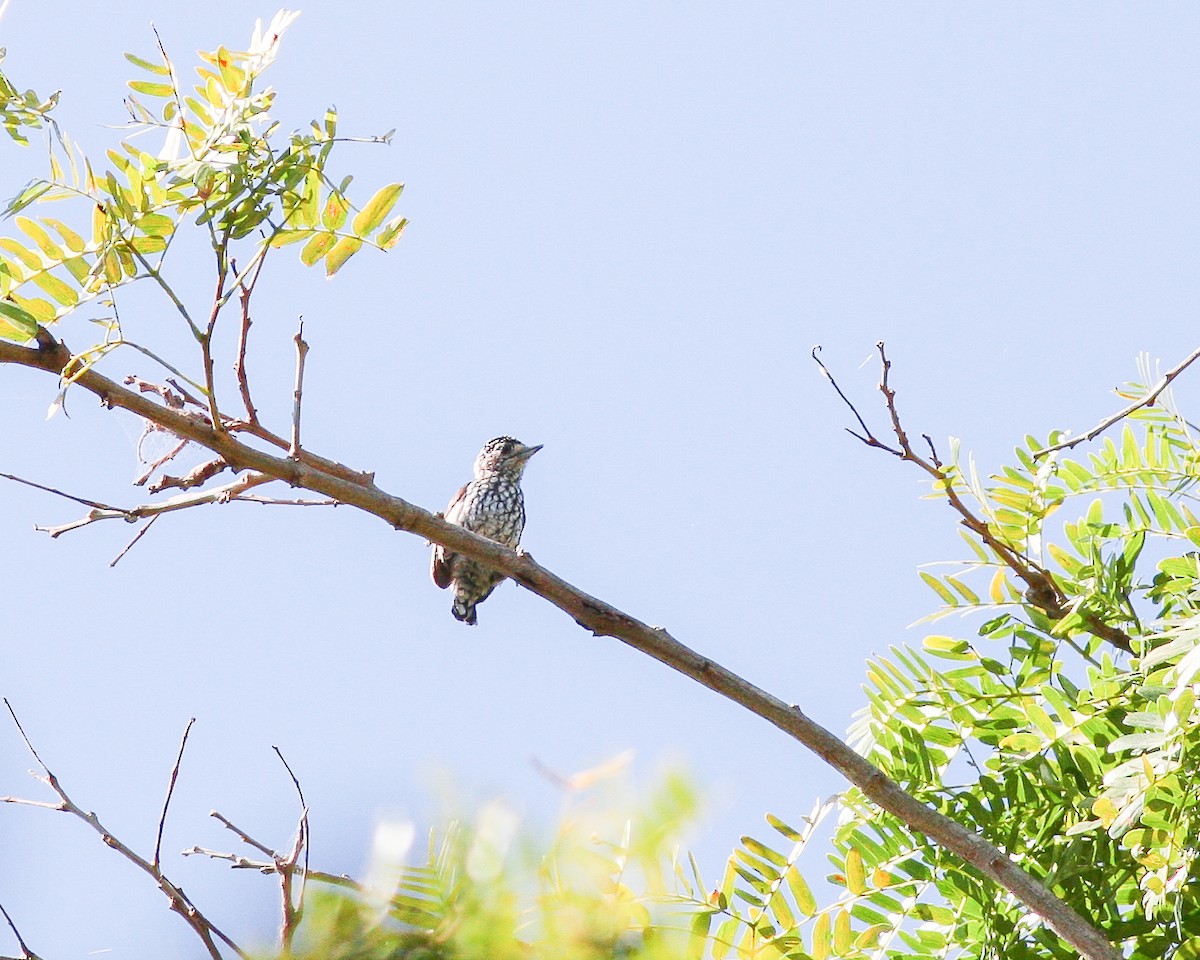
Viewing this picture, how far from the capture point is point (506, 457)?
22.9 ft

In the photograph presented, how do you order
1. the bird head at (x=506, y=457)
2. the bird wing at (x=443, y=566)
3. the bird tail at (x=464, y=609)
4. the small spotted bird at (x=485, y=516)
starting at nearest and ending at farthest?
the bird wing at (x=443, y=566)
the small spotted bird at (x=485, y=516)
the bird tail at (x=464, y=609)
the bird head at (x=506, y=457)

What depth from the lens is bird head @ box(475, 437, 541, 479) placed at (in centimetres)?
696

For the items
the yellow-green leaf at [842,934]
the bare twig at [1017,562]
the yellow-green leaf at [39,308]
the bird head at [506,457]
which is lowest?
the yellow-green leaf at [842,934]

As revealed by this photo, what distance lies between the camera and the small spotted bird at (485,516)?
640 cm

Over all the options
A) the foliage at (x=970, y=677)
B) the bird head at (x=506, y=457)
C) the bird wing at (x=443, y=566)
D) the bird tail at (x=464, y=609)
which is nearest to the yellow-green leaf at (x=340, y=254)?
the foliage at (x=970, y=677)

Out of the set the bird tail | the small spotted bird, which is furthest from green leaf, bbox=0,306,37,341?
the bird tail

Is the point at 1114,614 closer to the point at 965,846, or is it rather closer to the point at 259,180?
the point at 965,846

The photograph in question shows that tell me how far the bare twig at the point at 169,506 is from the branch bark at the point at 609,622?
0.28ft

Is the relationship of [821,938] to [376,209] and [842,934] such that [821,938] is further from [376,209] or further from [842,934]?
[376,209]

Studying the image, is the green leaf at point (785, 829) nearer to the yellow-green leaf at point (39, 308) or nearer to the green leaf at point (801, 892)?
the green leaf at point (801, 892)

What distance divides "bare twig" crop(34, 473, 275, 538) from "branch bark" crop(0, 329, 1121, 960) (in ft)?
0.28

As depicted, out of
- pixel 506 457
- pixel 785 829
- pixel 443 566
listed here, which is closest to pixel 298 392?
pixel 785 829

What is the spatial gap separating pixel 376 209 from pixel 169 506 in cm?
71

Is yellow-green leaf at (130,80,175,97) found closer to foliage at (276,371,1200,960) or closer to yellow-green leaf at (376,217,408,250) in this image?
yellow-green leaf at (376,217,408,250)
